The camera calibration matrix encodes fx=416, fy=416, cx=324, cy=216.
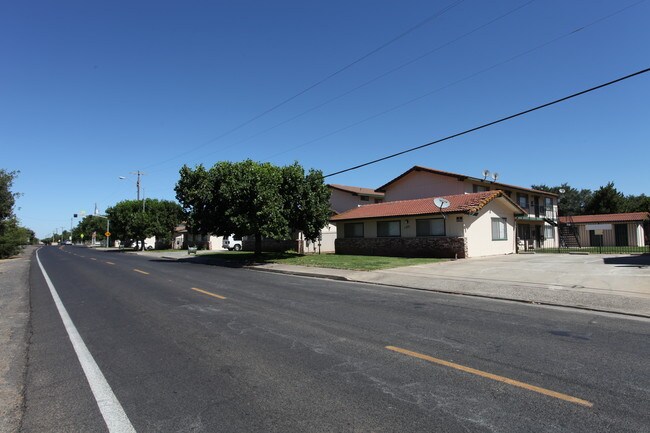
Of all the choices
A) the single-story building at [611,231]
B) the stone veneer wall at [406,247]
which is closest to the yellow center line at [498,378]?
the stone veneer wall at [406,247]

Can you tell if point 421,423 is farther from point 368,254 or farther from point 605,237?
point 605,237

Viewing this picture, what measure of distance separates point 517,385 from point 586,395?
668 millimetres

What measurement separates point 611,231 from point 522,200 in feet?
38.1

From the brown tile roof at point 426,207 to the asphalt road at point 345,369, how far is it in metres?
16.3

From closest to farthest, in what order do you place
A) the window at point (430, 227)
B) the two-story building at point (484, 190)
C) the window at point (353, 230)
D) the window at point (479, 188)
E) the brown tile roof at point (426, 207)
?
the brown tile roof at point (426, 207)
the window at point (430, 227)
the window at point (353, 230)
the two-story building at point (484, 190)
the window at point (479, 188)

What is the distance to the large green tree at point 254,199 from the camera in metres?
24.9

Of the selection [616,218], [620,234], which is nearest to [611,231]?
[620,234]

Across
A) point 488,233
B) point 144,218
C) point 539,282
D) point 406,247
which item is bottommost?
point 539,282

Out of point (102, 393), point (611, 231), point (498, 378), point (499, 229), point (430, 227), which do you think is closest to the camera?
point (102, 393)

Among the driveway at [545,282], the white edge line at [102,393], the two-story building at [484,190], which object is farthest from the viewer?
the two-story building at [484,190]

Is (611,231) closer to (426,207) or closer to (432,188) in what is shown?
(432,188)

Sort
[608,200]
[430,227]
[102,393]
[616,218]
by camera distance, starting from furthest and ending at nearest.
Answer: [608,200] → [616,218] → [430,227] → [102,393]

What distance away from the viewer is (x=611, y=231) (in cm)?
4322

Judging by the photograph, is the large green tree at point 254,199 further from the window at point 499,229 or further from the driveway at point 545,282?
the window at point 499,229
